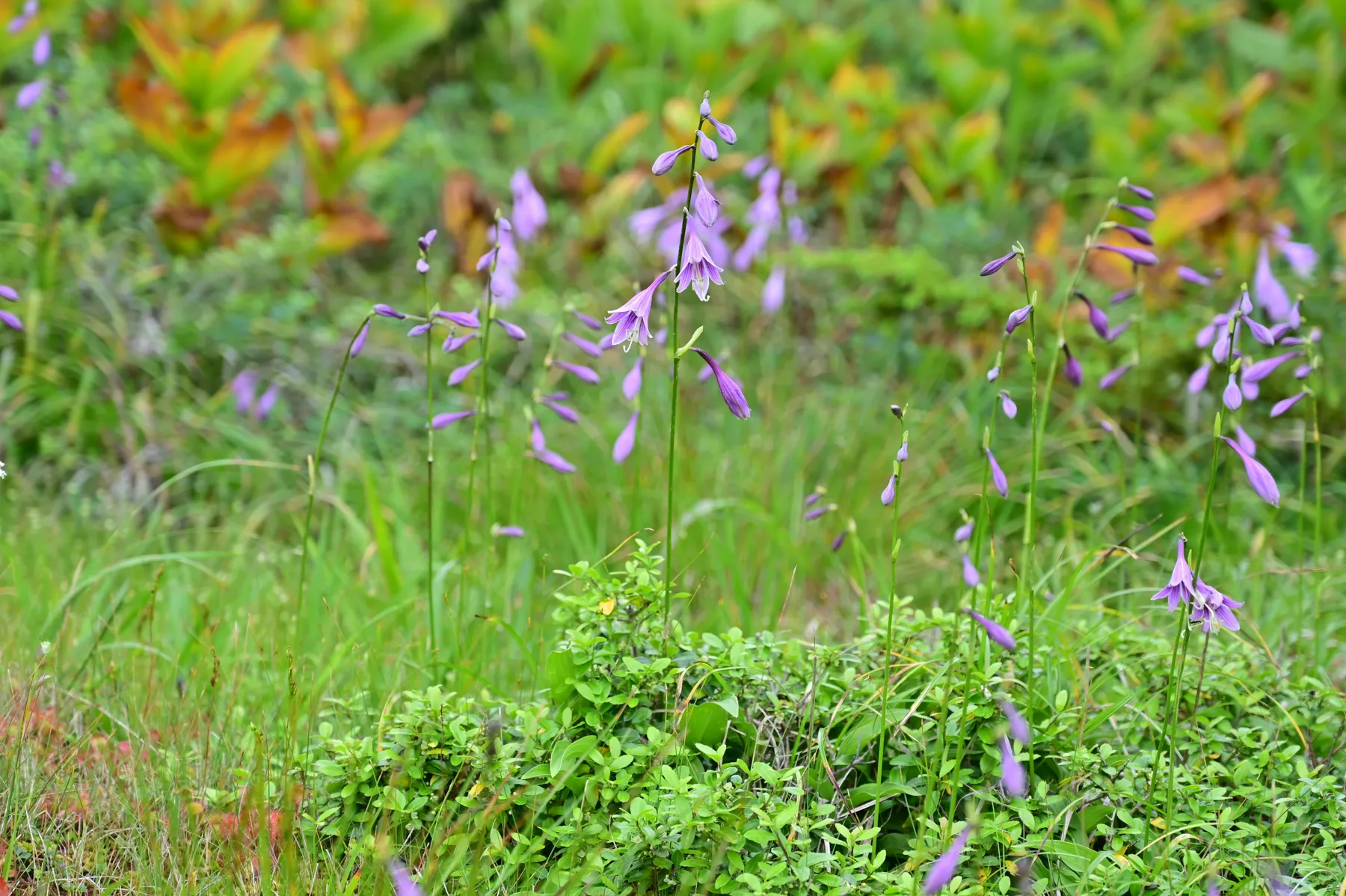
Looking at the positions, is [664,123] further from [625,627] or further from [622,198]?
[625,627]

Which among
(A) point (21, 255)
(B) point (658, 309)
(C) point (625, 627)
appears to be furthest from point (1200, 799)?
(A) point (21, 255)

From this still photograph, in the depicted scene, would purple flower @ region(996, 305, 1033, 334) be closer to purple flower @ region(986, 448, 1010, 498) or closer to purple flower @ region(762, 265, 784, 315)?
purple flower @ region(986, 448, 1010, 498)

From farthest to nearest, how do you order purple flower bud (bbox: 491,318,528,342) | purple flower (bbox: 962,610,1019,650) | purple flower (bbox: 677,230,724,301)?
purple flower bud (bbox: 491,318,528,342), purple flower (bbox: 677,230,724,301), purple flower (bbox: 962,610,1019,650)

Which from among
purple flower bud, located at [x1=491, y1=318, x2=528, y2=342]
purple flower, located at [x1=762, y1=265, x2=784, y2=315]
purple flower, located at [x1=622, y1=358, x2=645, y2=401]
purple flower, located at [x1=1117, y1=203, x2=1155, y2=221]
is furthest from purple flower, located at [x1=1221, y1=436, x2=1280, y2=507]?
purple flower, located at [x1=762, y1=265, x2=784, y2=315]

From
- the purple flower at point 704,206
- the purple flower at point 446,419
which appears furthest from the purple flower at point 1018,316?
the purple flower at point 446,419

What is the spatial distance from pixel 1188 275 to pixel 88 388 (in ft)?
11.8

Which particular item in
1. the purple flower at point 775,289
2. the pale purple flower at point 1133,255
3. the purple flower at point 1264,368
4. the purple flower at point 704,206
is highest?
the purple flower at point 704,206

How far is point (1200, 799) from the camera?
81.7 inches

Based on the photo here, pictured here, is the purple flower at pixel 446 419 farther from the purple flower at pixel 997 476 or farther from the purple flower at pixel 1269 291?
the purple flower at pixel 1269 291

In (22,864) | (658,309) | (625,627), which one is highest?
(658,309)

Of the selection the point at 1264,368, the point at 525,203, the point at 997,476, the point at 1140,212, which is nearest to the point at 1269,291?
the point at 1264,368

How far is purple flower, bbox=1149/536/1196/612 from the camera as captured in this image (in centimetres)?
182

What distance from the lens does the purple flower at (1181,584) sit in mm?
1822

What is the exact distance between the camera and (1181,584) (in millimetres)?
1863
